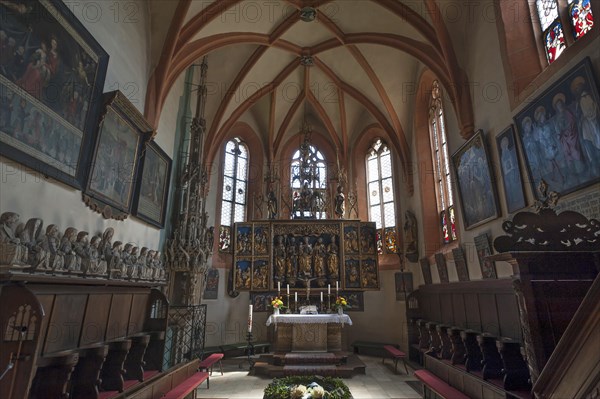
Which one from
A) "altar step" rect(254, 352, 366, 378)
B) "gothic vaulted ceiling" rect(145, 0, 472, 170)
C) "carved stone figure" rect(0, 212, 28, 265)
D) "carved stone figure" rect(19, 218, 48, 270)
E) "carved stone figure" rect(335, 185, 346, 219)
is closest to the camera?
"carved stone figure" rect(0, 212, 28, 265)

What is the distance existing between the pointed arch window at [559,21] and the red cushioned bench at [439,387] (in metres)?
6.09

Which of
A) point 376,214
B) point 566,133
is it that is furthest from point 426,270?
point 566,133

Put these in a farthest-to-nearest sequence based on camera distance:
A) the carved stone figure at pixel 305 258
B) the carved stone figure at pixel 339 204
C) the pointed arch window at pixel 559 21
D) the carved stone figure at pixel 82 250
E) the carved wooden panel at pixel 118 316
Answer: the carved stone figure at pixel 339 204 → the carved stone figure at pixel 305 258 → the carved wooden panel at pixel 118 316 → the pointed arch window at pixel 559 21 → the carved stone figure at pixel 82 250

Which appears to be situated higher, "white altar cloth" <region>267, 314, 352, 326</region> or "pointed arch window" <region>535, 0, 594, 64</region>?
"pointed arch window" <region>535, 0, 594, 64</region>

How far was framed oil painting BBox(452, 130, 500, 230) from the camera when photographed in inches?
291

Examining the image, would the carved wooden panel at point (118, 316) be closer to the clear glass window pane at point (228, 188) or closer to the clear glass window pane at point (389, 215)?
the clear glass window pane at point (228, 188)

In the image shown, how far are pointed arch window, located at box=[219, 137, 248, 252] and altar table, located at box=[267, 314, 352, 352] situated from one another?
15.4 ft

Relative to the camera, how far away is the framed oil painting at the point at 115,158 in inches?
244

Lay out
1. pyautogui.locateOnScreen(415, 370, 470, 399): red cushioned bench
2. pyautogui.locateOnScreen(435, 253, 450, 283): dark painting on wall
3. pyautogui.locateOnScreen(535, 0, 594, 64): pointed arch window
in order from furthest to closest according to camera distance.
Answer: pyautogui.locateOnScreen(435, 253, 450, 283): dark painting on wall, pyautogui.locateOnScreen(535, 0, 594, 64): pointed arch window, pyautogui.locateOnScreen(415, 370, 470, 399): red cushioned bench

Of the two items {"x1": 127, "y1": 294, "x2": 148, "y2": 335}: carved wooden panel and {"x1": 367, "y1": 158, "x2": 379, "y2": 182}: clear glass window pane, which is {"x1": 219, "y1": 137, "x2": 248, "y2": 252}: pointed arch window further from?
{"x1": 127, "y1": 294, "x2": 148, "y2": 335}: carved wooden panel

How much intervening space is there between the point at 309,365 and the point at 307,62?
11.0 meters

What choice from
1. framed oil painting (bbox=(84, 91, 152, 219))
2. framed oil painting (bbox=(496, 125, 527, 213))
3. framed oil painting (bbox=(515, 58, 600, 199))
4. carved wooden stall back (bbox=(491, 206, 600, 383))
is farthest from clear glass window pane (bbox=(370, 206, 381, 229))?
carved wooden stall back (bbox=(491, 206, 600, 383))

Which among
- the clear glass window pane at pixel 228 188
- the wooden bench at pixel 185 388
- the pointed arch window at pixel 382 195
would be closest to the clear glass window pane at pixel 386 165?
the pointed arch window at pixel 382 195

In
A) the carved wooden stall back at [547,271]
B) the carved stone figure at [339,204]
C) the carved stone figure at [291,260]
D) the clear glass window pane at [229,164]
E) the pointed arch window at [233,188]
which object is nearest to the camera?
the carved wooden stall back at [547,271]
